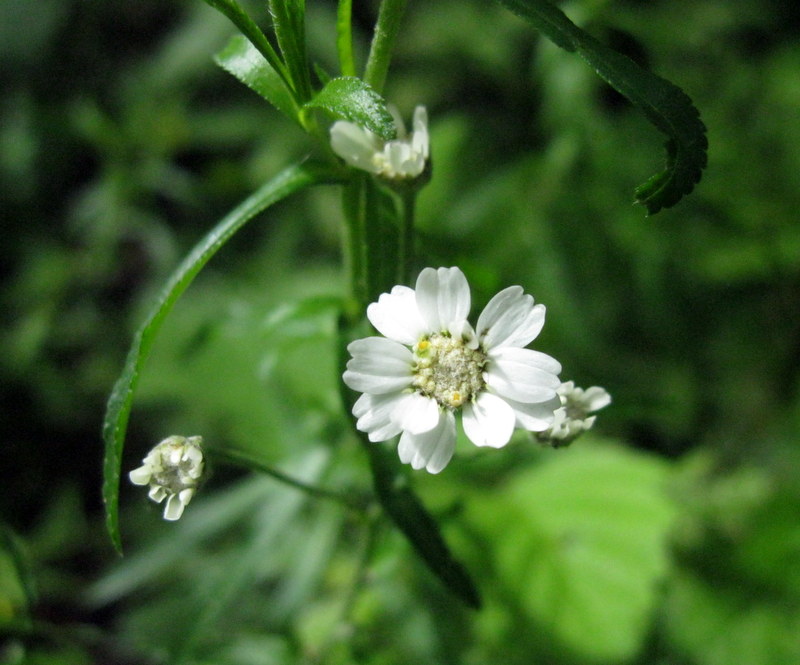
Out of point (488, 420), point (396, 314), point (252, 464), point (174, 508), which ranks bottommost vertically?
point (174, 508)

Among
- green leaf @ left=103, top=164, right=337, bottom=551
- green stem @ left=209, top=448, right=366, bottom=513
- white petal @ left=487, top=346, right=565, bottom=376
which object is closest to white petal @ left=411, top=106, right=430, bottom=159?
green leaf @ left=103, top=164, right=337, bottom=551

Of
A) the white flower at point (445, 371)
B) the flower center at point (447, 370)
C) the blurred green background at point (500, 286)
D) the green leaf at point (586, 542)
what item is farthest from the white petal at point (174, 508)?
the green leaf at point (586, 542)

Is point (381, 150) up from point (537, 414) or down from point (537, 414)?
up

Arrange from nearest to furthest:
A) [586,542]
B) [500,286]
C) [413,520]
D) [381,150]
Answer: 1. [381,150]
2. [413,520]
3. [500,286]
4. [586,542]

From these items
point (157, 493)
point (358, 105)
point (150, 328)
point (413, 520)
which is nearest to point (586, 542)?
point (413, 520)

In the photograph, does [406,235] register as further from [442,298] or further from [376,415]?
[376,415]

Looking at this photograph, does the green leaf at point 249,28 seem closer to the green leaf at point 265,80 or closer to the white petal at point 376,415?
the green leaf at point 265,80

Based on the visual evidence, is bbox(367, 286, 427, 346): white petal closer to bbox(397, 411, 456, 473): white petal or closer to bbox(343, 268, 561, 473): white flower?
bbox(343, 268, 561, 473): white flower

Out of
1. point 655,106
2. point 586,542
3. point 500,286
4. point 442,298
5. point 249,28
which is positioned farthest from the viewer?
point 586,542
